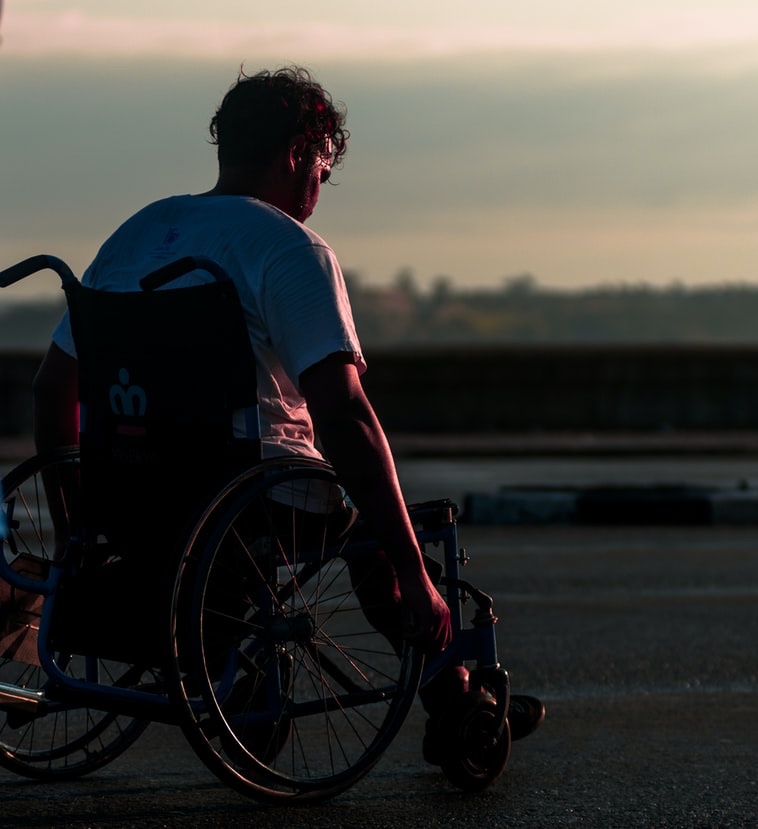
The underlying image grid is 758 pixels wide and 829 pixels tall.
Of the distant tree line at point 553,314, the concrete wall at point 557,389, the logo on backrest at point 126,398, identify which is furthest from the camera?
the distant tree line at point 553,314

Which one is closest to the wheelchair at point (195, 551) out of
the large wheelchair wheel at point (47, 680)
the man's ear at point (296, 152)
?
the large wheelchair wheel at point (47, 680)

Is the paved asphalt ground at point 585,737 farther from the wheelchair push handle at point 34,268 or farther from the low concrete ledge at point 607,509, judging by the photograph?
the low concrete ledge at point 607,509

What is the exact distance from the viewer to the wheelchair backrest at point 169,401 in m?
3.42

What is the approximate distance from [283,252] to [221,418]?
1.16 ft

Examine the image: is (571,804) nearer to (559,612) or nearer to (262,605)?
(262,605)

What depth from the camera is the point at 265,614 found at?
3498mm

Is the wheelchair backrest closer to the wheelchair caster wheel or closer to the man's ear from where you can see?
the man's ear

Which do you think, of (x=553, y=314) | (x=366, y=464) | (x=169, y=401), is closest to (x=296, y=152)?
(x=169, y=401)

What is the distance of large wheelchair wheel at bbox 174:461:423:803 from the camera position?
3346 mm

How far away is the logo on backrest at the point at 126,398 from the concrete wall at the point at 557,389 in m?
16.8

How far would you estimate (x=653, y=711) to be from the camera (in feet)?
16.0

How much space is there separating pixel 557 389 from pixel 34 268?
17.8 meters

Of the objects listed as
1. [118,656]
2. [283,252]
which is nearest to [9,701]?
[118,656]

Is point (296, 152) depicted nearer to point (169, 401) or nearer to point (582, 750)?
point (169, 401)
